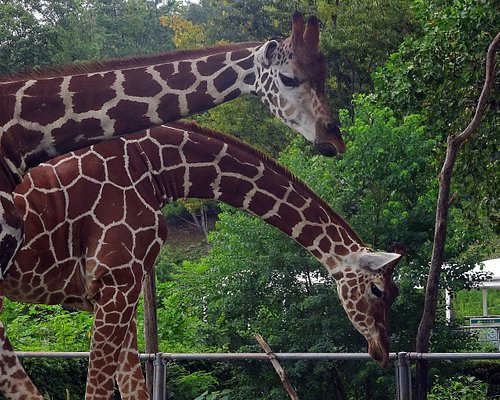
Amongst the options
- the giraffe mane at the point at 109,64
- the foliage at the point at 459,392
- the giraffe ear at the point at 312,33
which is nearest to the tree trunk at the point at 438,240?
the foliage at the point at 459,392

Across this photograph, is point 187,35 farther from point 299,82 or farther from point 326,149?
point 326,149

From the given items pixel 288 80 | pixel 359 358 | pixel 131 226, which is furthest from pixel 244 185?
pixel 359 358

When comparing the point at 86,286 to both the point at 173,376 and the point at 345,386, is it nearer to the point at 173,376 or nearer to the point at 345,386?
the point at 173,376

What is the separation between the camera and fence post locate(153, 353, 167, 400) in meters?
8.11


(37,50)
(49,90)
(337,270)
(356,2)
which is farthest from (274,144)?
(49,90)

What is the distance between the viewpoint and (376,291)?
7133mm

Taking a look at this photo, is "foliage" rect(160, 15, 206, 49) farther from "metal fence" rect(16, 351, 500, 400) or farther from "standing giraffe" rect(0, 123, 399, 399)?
"standing giraffe" rect(0, 123, 399, 399)

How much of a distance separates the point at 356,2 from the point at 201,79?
19.8m

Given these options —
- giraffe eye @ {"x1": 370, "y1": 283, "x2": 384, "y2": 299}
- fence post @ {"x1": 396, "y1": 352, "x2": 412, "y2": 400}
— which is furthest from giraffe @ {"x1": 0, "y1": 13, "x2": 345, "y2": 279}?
fence post @ {"x1": 396, "y1": 352, "x2": 412, "y2": 400}

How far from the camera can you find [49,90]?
17.0ft

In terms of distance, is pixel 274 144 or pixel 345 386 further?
pixel 274 144

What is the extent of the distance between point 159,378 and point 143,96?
138 inches

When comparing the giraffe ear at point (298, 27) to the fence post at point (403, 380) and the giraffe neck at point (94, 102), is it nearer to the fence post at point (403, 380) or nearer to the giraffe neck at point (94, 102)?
the giraffe neck at point (94, 102)

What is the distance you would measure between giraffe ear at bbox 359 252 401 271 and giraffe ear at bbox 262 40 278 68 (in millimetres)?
1815
